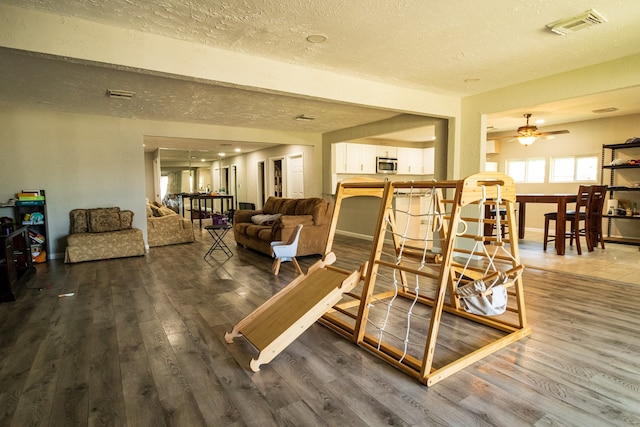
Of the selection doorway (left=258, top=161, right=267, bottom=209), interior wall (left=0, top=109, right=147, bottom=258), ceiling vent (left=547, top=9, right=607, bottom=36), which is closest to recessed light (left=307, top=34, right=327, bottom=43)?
ceiling vent (left=547, top=9, right=607, bottom=36)

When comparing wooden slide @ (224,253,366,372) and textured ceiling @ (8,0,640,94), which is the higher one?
textured ceiling @ (8,0,640,94)

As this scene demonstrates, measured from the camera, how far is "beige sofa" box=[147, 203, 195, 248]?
6477mm

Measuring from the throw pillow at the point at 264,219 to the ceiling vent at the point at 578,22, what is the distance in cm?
451

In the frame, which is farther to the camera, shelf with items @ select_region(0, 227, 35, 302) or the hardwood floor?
shelf with items @ select_region(0, 227, 35, 302)

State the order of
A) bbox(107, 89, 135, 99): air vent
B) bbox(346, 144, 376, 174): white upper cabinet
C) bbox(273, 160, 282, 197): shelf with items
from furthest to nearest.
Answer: bbox(273, 160, 282, 197): shelf with items
bbox(346, 144, 376, 174): white upper cabinet
bbox(107, 89, 135, 99): air vent

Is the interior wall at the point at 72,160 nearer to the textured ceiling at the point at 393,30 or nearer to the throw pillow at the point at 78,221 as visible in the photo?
the throw pillow at the point at 78,221

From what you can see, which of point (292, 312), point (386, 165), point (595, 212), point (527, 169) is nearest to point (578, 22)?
point (292, 312)

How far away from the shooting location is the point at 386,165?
8.58 meters

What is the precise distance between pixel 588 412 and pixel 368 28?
2.88m

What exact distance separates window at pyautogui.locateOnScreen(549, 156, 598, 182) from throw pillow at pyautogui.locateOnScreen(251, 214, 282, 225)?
20.2 feet

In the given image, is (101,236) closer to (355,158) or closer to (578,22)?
(355,158)

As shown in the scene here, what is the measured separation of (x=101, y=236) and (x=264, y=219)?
2557mm

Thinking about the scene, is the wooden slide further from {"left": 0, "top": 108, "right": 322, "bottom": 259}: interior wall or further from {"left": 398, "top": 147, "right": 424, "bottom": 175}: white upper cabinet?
{"left": 398, "top": 147, "right": 424, "bottom": 175}: white upper cabinet

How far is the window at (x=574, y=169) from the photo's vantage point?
280 inches
